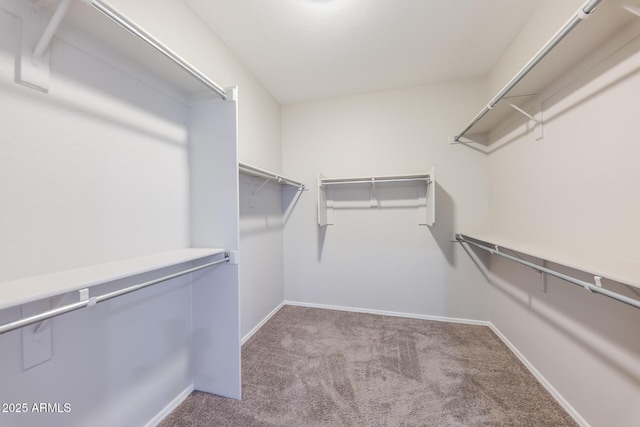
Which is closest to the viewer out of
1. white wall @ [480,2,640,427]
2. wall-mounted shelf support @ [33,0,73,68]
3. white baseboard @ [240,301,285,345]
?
wall-mounted shelf support @ [33,0,73,68]

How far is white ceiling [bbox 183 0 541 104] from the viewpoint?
5.30ft

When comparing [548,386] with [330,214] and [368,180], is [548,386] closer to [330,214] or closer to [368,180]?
[368,180]

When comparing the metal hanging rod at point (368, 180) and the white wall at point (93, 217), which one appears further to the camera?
the metal hanging rod at point (368, 180)

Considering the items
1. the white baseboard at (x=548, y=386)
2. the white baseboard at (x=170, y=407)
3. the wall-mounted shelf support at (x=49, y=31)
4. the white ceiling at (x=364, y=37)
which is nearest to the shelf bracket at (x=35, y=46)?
the wall-mounted shelf support at (x=49, y=31)

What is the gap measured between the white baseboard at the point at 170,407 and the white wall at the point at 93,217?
36 mm

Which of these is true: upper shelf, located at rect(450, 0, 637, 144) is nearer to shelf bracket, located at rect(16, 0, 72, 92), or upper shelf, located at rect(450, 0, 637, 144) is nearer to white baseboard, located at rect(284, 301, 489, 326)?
shelf bracket, located at rect(16, 0, 72, 92)

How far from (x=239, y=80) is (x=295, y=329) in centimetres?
244

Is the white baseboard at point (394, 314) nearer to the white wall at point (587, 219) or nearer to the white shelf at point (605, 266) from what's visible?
the white wall at point (587, 219)

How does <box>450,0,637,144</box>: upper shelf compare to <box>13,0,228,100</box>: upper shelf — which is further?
<box>450,0,637,144</box>: upper shelf

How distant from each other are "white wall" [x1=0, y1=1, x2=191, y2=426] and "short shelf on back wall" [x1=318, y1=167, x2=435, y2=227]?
1532 mm

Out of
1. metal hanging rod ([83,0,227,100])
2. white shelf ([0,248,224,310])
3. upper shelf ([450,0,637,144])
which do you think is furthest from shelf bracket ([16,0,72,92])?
upper shelf ([450,0,637,144])

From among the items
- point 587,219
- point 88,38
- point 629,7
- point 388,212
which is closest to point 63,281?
point 88,38

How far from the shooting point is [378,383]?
5.41 ft

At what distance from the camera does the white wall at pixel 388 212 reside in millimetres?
2514
